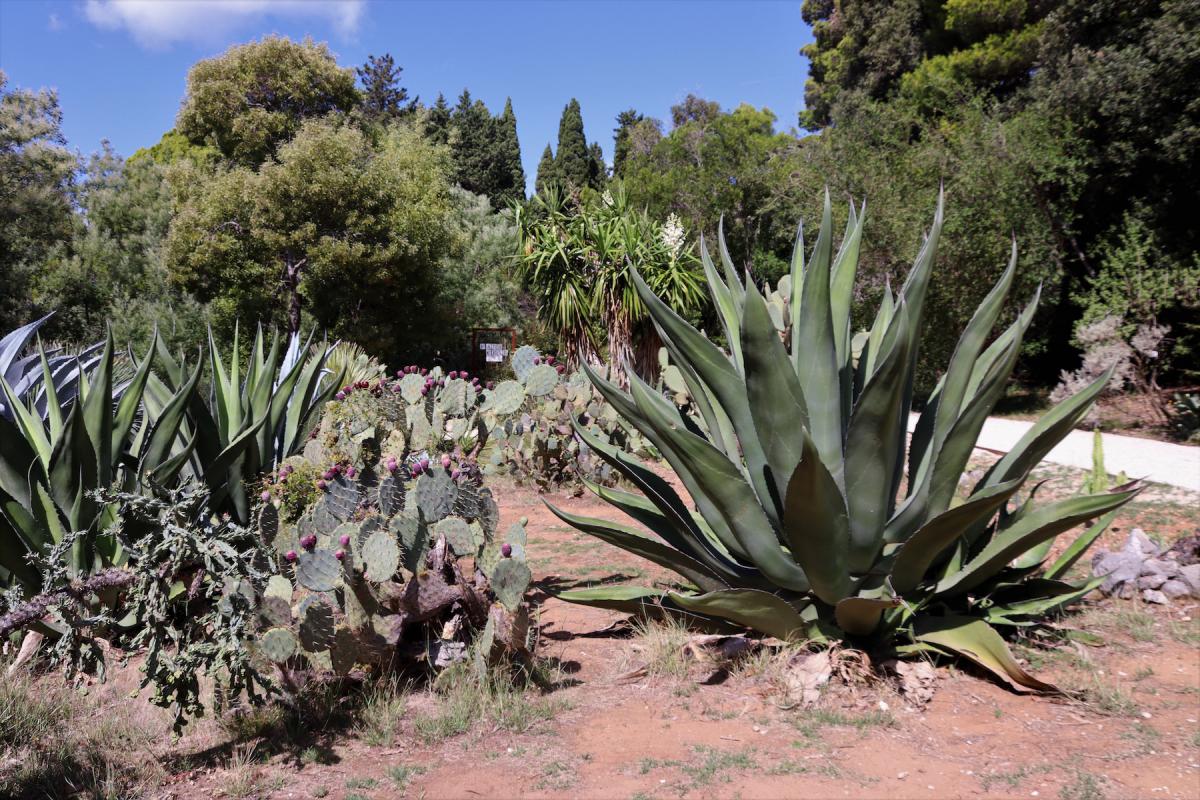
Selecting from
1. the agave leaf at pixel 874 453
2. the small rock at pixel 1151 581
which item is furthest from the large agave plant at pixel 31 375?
the small rock at pixel 1151 581

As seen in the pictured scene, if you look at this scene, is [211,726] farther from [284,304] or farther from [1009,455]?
[284,304]

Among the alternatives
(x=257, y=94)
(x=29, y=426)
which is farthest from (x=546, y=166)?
(x=29, y=426)

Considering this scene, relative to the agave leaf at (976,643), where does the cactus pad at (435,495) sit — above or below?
above

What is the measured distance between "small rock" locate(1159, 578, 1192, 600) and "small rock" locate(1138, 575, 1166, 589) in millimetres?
32

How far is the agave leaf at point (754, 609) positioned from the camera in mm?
3260

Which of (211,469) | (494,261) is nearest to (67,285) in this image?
(494,261)

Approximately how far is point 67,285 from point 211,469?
18887 millimetres

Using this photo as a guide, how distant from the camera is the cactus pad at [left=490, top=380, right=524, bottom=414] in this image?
6.48m

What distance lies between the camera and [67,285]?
1964 cm

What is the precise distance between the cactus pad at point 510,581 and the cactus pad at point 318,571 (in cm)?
58

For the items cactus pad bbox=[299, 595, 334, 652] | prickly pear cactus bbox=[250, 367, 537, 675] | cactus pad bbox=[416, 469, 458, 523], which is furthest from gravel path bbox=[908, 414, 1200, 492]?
cactus pad bbox=[299, 595, 334, 652]

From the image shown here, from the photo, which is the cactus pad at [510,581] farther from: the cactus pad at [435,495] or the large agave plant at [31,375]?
the large agave plant at [31,375]

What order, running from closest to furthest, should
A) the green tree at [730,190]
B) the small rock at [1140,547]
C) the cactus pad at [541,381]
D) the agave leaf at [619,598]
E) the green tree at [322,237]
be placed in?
the agave leaf at [619,598], the small rock at [1140,547], the cactus pad at [541,381], the green tree at [322,237], the green tree at [730,190]

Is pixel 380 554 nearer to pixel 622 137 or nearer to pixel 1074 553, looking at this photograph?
pixel 1074 553
